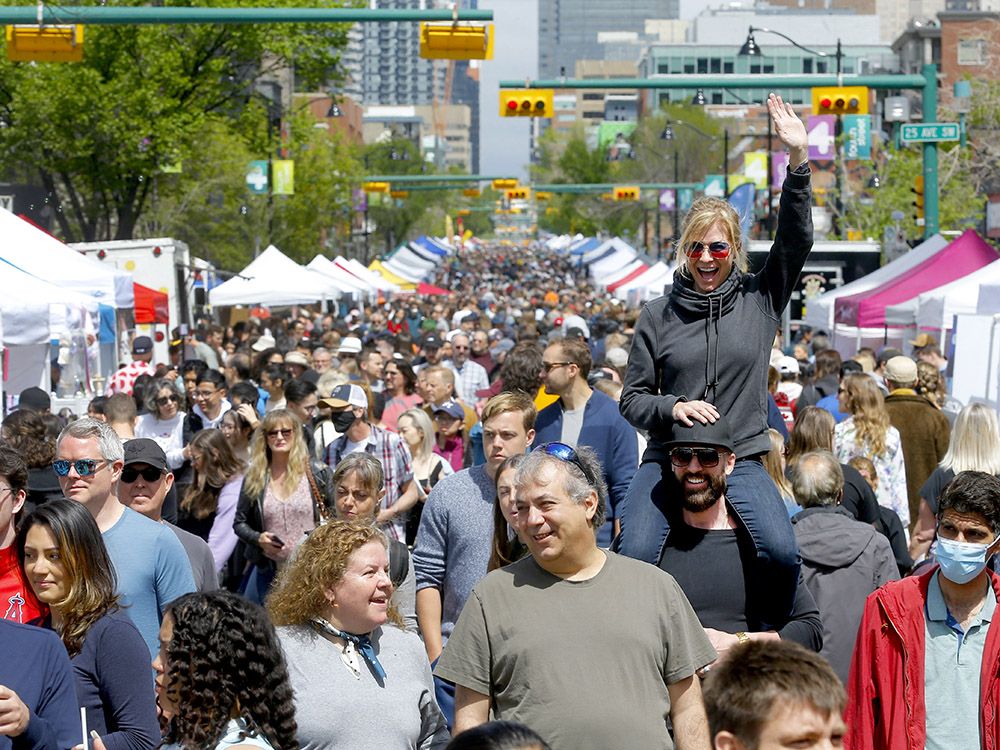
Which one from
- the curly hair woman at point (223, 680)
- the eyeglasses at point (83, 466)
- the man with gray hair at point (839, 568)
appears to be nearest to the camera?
the curly hair woman at point (223, 680)

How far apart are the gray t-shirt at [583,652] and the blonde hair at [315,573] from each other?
61 centimetres

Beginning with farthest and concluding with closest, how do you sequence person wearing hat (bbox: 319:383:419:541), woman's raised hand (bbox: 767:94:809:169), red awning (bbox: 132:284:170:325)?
red awning (bbox: 132:284:170:325)
person wearing hat (bbox: 319:383:419:541)
woman's raised hand (bbox: 767:94:809:169)

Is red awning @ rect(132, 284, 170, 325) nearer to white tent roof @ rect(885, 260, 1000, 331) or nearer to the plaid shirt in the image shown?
white tent roof @ rect(885, 260, 1000, 331)

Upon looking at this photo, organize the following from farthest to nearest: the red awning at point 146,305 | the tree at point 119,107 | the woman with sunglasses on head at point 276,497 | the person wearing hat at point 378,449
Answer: the tree at point 119,107 < the red awning at point 146,305 < the person wearing hat at point 378,449 < the woman with sunglasses on head at point 276,497

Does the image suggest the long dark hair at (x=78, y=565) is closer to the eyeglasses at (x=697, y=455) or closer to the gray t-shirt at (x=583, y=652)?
the gray t-shirt at (x=583, y=652)

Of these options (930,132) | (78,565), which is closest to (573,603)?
(78,565)

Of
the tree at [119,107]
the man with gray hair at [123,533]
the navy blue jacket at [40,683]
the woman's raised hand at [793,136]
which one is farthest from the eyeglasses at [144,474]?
the tree at [119,107]

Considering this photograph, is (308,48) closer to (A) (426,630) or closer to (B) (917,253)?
(B) (917,253)

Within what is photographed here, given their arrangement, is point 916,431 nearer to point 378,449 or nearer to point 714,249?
point 378,449

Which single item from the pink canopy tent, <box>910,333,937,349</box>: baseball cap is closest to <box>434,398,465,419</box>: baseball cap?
<box>910,333,937,349</box>: baseball cap

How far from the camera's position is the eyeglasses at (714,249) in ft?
16.3

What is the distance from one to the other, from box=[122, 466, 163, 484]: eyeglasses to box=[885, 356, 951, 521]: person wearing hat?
18.5 feet

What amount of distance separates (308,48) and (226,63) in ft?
12.9

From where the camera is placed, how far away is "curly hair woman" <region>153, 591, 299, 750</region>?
393 centimetres
